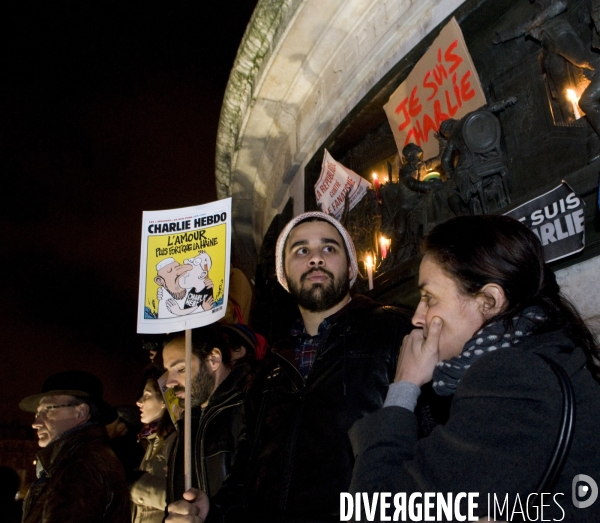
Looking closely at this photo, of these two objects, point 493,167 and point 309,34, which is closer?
point 493,167

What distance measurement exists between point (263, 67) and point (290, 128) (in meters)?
1.21

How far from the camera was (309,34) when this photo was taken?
670 centimetres

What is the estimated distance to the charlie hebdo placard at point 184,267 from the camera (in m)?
3.30

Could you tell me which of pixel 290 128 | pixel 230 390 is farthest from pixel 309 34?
pixel 230 390

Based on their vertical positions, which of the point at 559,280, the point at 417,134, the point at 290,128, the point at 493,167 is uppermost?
the point at 290,128

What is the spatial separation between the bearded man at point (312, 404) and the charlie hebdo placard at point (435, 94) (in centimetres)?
208

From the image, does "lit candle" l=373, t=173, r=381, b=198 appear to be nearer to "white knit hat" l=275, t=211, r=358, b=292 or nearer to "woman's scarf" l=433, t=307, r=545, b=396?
"white knit hat" l=275, t=211, r=358, b=292

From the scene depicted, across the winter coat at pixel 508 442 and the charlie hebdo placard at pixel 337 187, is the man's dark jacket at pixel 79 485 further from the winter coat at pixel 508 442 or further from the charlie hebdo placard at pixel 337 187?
the charlie hebdo placard at pixel 337 187

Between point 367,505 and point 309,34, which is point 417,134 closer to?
point 309,34

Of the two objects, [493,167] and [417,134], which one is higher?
[417,134]

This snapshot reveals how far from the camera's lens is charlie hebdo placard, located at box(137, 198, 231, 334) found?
330 cm

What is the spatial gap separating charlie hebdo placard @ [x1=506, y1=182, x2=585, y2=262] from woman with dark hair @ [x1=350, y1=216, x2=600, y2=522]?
148 cm

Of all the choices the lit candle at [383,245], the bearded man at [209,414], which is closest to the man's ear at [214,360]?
the bearded man at [209,414]

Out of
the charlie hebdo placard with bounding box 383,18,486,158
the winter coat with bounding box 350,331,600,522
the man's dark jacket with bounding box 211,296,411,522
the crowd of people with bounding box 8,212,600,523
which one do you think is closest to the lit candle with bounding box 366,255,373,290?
the charlie hebdo placard with bounding box 383,18,486,158
